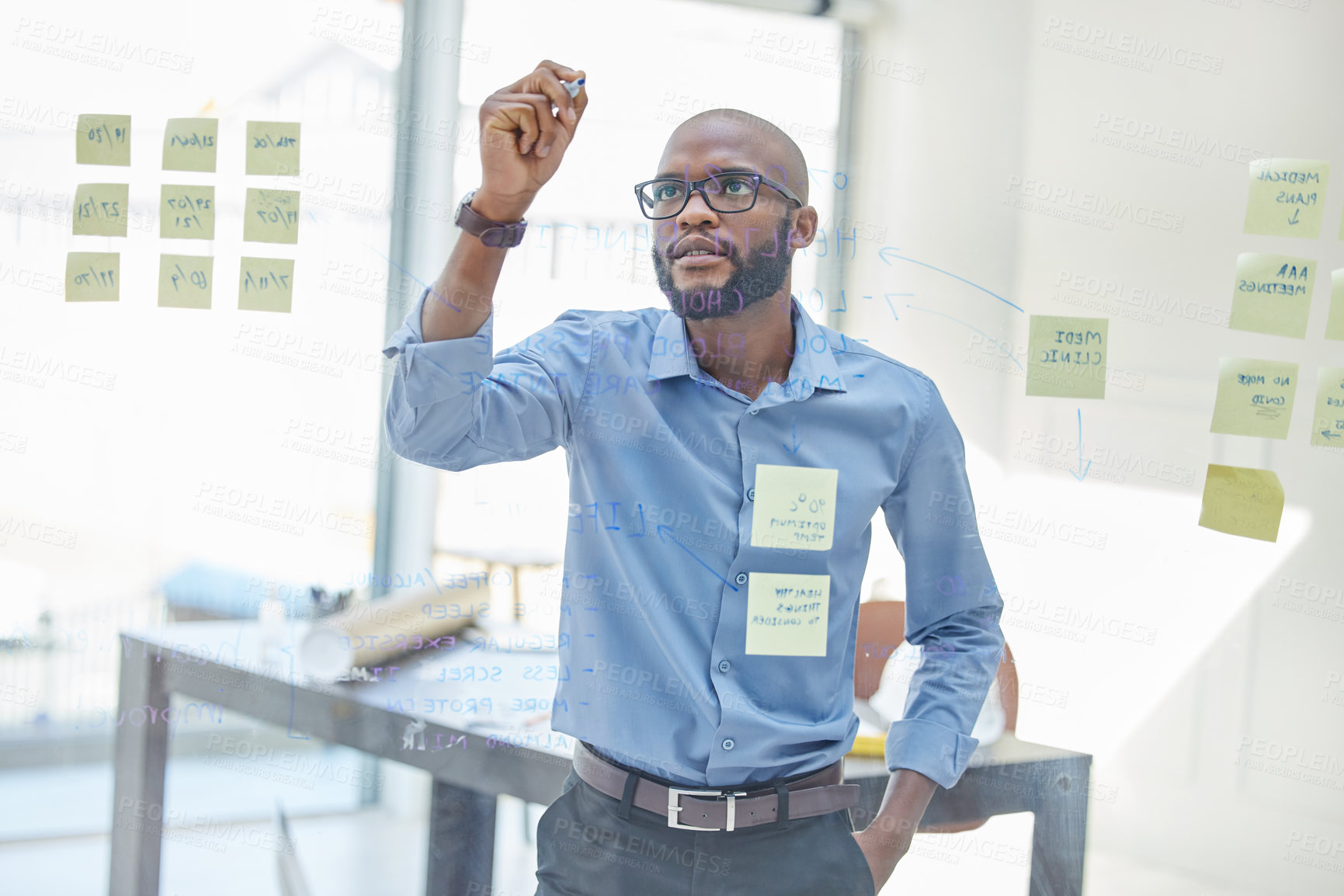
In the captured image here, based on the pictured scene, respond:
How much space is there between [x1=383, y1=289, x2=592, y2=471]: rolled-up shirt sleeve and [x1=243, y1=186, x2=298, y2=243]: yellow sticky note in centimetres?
51

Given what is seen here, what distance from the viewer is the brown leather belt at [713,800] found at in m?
1.33

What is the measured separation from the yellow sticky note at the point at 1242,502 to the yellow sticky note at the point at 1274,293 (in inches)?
9.5

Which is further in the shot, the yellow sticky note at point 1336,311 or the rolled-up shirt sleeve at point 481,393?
the yellow sticky note at point 1336,311

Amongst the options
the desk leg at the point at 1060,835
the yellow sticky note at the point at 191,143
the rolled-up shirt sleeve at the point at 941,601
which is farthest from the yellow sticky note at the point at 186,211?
the desk leg at the point at 1060,835

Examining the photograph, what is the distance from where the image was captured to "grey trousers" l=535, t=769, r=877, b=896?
52.8 inches

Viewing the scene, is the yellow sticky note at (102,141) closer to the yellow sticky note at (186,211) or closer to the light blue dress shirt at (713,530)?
the yellow sticky note at (186,211)

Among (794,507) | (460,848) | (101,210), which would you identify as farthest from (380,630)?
(101,210)

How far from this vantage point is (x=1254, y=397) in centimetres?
182

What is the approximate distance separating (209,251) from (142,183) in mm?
150

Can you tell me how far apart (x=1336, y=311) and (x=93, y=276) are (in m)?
2.03

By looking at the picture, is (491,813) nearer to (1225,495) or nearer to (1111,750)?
(1111,750)

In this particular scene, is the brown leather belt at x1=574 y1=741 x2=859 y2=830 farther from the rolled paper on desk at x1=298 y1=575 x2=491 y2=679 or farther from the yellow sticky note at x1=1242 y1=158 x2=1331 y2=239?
the yellow sticky note at x1=1242 y1=158 x2=1331 y2=239

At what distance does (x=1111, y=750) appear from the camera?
186 centimetres

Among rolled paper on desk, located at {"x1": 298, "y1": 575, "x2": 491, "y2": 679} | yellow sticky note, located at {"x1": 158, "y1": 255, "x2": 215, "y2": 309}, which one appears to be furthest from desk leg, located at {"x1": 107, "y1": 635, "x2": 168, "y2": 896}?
yellow sticky note, located at {"x1": 158, "y1": 255, "x2": 215, "y2": 309}
